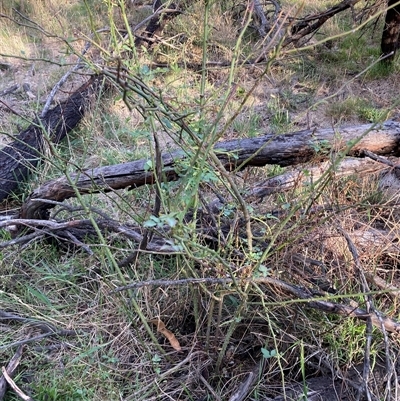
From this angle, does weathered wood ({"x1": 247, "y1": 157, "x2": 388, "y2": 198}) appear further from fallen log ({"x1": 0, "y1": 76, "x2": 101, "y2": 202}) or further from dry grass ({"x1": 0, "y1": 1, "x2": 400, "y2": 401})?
fallen log ({"x1": 0, "y1": 76, "x2": 101, "y2": 202})

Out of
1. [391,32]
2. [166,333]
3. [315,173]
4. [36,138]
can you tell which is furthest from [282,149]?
[391,32]

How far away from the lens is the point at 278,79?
4844mm

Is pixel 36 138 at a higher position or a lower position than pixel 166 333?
higher

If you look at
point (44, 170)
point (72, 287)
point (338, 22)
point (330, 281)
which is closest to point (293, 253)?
point (330, 281)

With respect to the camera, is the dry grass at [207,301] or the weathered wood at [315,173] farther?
the weathered wood at [315,173]

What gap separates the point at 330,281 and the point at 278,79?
3.20 metres

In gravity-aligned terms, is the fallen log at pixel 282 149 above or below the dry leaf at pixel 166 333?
above

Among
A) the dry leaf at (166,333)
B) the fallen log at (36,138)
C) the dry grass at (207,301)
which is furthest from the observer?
the fallen log at (36,138)

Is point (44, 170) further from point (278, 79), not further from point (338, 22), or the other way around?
point (338, 22)

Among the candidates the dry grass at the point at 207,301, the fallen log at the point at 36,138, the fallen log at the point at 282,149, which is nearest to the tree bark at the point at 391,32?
the fallen log at the point at 282,149

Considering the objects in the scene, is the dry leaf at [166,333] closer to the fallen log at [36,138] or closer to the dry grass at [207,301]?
the dry grass at [207,301]

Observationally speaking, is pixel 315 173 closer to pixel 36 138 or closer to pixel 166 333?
pixel 166 333

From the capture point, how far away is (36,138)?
3.64m

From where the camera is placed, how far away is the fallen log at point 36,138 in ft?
11.0
